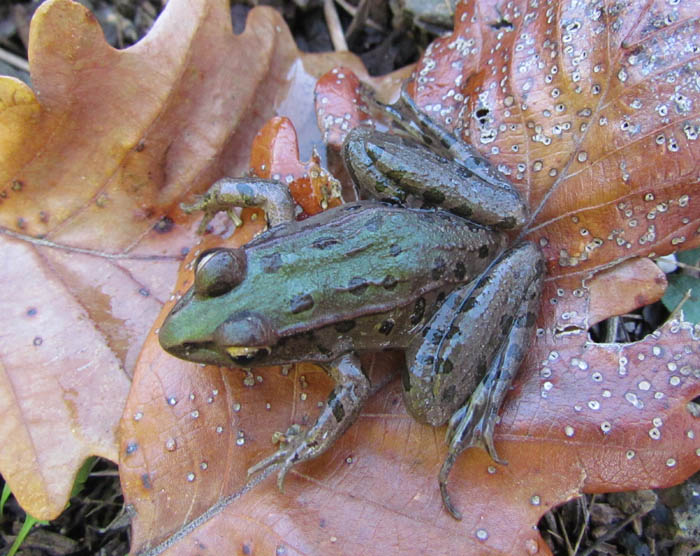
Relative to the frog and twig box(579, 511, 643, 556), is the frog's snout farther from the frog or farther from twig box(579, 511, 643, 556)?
twig box(579, 511, 643, 556)

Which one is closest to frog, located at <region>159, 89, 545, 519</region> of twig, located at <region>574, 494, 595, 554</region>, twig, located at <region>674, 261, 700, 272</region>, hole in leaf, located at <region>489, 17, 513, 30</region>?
hole in leaf, located at <region>489, 17, 513, 30</region>

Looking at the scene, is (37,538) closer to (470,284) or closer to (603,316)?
(470,284)

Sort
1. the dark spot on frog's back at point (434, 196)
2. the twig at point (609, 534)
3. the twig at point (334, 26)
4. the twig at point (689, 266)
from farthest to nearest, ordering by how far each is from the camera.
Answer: the twig at point (334, 26) → the twig at point (689, 266) → the twig at point (609, 534) → the dark spot on frog's back at point (434, 196)

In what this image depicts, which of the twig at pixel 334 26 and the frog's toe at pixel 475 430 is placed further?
the twig at pixel 334 26

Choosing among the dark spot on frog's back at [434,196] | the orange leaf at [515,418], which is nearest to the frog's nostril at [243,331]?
the orange leaf at [515,418]

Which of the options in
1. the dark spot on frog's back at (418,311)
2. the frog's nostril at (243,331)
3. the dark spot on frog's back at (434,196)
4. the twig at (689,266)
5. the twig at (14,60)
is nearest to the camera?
the frog's nostril at (243,331)

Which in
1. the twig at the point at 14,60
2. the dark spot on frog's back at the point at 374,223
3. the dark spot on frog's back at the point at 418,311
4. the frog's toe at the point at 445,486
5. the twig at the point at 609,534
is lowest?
the twig at the point at 609,534

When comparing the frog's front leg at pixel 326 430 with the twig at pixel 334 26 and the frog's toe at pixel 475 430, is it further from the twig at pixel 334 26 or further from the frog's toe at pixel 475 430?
the twig at pixel 334 26

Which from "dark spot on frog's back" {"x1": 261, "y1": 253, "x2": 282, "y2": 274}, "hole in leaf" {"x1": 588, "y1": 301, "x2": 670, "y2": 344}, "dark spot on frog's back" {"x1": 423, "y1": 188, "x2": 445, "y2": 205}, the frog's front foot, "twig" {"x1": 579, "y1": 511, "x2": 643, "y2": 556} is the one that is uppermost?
"dark spot on frog's back" {"x1": 261, "y1": 253, "x2": 282, "y2": 274}
